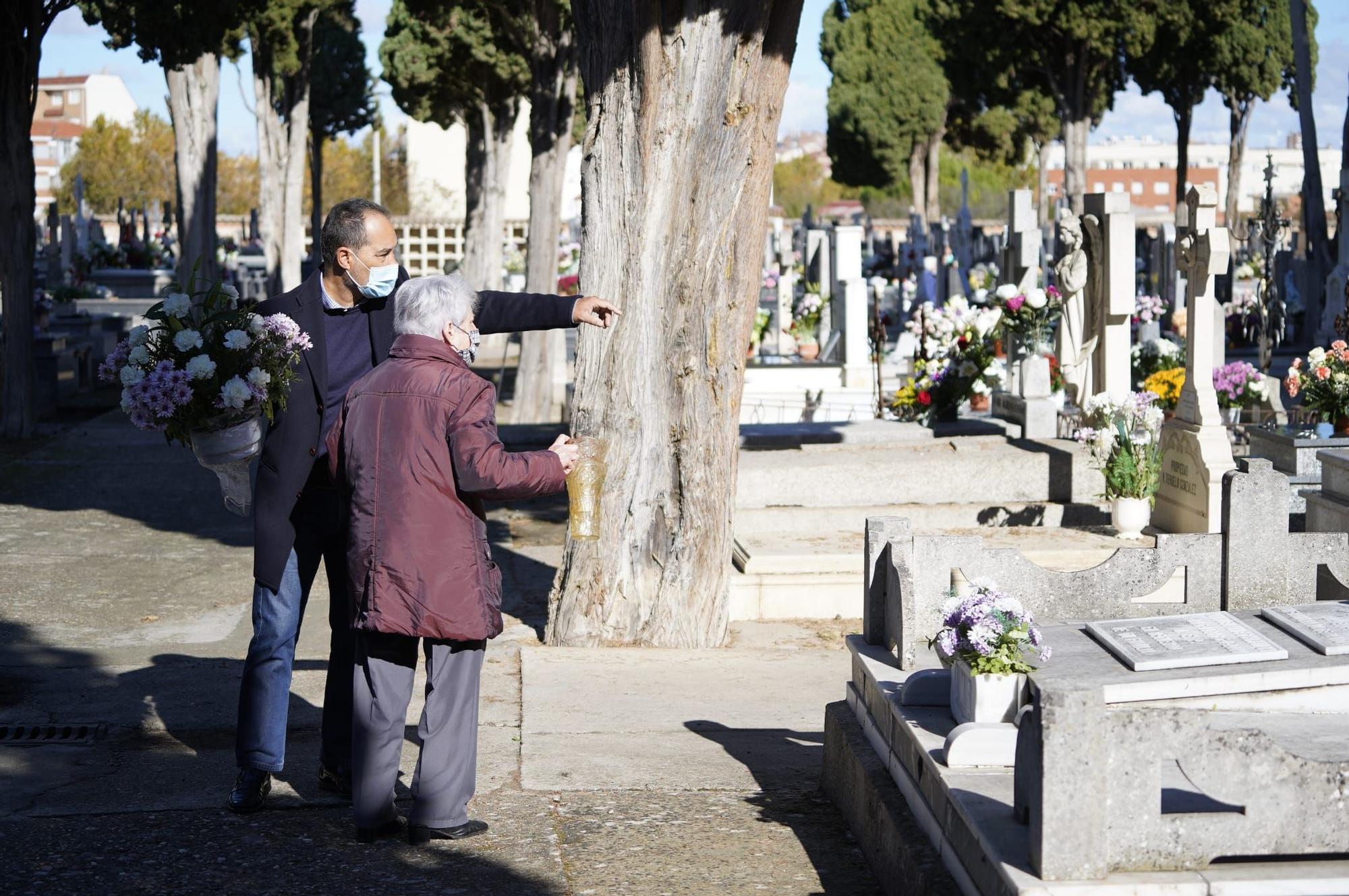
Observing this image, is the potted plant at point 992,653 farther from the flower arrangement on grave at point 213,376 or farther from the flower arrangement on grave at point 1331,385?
the flower arrangement on grave at point 1331,385

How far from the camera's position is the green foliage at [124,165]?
7681cm

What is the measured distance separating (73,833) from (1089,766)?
3.03 meters

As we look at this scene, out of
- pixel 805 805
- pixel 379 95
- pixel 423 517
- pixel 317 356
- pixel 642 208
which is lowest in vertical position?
pixel 805 805

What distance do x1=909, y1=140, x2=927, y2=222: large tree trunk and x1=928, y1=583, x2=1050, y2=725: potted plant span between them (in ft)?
177

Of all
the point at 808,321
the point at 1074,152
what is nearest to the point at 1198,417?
the point at 808,321

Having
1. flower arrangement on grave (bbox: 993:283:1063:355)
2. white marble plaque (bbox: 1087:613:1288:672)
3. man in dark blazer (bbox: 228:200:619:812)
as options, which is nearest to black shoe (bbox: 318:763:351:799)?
man in dark blazer (bbox: 228:200:619:812)

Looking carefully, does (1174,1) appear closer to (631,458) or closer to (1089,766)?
(631,458)

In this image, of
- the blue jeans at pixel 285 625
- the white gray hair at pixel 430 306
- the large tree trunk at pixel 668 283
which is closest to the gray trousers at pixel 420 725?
the blue jeans at pixel 285 625

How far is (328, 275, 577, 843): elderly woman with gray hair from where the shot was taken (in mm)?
4320

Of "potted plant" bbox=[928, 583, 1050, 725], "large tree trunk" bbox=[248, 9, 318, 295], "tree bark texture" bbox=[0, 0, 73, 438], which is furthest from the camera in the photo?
"large tree trunk" bbox=[248, 9, 318, 295]

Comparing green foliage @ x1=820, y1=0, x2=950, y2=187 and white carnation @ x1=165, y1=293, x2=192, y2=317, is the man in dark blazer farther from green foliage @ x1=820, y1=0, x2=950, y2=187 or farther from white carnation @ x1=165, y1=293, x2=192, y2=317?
green foliage @ x1=820, y1=0, x2=950, y2=187

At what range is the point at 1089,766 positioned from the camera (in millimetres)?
3250

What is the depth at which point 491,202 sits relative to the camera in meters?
26.4

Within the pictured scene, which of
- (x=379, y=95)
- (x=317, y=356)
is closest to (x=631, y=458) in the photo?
(x=317, y=356)
